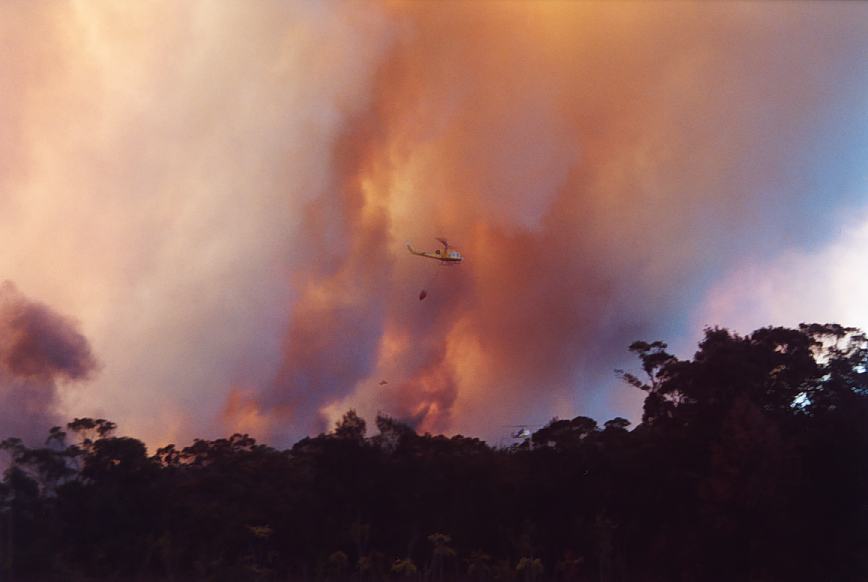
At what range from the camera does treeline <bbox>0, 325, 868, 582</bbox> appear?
121 feet

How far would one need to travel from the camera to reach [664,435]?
42.2 m

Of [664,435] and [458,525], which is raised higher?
[664,435]

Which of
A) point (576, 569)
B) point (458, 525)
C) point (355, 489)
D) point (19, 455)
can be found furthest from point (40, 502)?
point (576, 569)

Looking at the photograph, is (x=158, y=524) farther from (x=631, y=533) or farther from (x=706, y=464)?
(x=706, y=464)

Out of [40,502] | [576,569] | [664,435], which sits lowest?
[576,569]

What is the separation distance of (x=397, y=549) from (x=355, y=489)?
337 centimetres

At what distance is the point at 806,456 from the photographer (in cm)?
3897

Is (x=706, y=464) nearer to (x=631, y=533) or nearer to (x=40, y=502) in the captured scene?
(x=631, y=533)

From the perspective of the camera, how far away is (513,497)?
44.1 meters

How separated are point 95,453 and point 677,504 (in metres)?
25.8

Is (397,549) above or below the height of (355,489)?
below

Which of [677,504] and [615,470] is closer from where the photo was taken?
[677,504]

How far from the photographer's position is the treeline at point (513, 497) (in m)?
36.9

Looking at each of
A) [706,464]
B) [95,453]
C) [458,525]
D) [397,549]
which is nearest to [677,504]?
[706,464]
